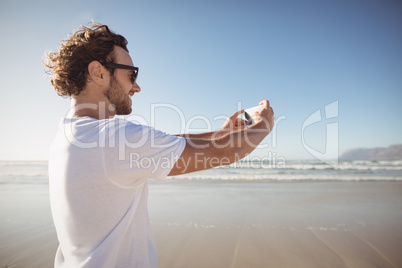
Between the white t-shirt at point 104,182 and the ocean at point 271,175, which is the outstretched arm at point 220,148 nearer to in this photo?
the white t-shirt at point 104,182

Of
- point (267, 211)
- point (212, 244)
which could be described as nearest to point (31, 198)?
point (212, 244)

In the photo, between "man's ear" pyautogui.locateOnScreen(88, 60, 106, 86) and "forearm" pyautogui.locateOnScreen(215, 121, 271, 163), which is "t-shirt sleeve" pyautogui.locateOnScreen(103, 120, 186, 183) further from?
"man's ear" pyautogui.locateOnScreen(88, 60, 106, 86)

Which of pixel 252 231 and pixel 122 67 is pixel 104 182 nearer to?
pixel 122 67

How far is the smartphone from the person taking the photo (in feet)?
5.12

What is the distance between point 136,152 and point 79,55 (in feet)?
2.76

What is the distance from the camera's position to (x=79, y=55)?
1.41 m

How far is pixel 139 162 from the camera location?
3.45ft

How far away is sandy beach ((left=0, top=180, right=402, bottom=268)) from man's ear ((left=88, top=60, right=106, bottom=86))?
11.1 feet

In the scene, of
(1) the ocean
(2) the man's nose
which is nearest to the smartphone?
(2) the man's nose

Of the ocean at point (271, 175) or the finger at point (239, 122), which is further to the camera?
the ocean at point (271, 175)

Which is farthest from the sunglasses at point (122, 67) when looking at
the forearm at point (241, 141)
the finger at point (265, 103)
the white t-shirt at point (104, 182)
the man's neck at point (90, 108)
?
the finger at point (265, 103)

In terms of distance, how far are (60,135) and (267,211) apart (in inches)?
245

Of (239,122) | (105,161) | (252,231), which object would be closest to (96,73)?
(105,161)

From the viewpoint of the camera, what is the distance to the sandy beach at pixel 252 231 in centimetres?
380
